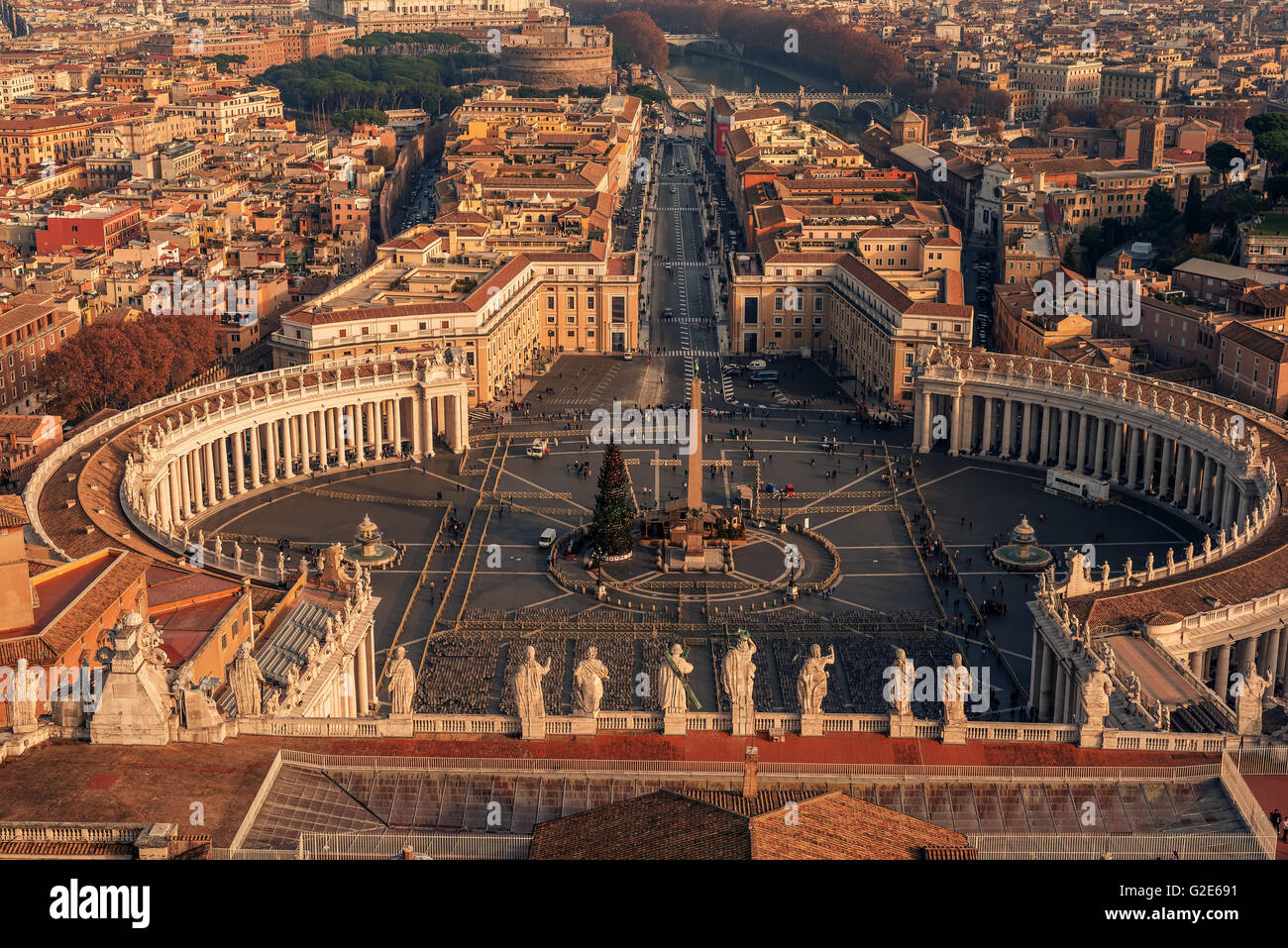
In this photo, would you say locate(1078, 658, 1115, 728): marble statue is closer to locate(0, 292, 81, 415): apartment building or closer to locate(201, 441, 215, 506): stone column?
locate(201, 441, 215, 506): stone column

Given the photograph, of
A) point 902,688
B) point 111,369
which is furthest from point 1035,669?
point 111,369

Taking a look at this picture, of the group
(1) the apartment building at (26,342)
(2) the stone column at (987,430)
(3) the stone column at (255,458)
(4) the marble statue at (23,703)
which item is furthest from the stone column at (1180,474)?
(1) the apartment building at (26,342)

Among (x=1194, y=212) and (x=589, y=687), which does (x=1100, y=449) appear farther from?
(x=589, y=687)

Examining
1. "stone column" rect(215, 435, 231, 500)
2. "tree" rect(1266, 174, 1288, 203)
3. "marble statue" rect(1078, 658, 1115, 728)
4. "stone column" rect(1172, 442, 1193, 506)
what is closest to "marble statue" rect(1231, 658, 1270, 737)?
"marble statue" rect(1078, 658, 1115, 728)

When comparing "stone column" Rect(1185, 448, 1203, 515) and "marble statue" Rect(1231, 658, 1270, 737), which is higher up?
"marble statue" Rect(1231, 658, 1270, 737)

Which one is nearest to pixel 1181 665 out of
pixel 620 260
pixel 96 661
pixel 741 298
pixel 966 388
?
pixel 96 661

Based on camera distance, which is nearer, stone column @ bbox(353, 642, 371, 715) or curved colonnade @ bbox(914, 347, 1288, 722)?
stone column @ bbox(353, 642, 371, 715)
